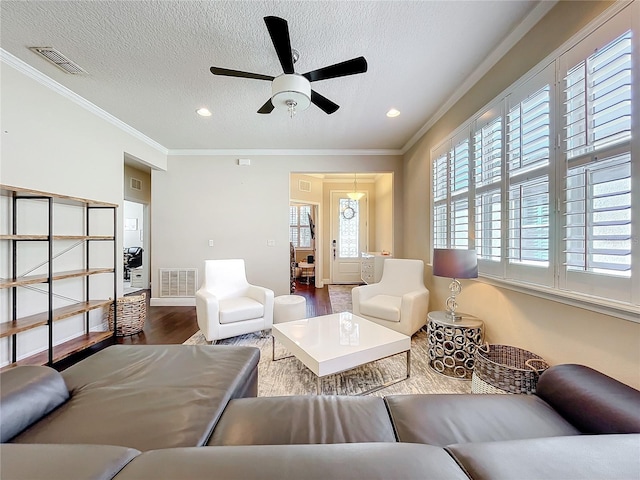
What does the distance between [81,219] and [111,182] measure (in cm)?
64

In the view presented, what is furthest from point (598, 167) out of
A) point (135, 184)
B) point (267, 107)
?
point (135, 184)

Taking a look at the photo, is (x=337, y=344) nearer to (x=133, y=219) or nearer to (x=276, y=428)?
(x=276, y=428)

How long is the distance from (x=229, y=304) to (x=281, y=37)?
2592 mm

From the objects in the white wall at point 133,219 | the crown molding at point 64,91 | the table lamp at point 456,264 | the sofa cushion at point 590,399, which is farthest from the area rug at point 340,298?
the white wall at point 133,219

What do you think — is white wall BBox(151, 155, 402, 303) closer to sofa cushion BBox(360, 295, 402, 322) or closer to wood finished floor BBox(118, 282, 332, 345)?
wood finished floor BBox(118, 282, 332, 345)

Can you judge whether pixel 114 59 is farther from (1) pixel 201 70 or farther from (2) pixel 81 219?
(2) pixel 81 219

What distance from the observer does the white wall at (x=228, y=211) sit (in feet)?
14.8

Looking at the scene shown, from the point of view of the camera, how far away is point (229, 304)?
9.78 ft

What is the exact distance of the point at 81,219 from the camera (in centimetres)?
299

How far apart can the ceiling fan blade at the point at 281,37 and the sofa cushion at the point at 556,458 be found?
207 cm

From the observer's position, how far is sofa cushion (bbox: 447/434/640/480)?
56 centimetres

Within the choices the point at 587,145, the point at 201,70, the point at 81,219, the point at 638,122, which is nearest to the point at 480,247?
the point at 587,145

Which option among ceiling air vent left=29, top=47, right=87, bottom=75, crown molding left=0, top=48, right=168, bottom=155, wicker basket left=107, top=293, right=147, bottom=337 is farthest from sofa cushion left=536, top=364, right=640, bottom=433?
crown molding left=0, top=48, right=168, bottom=155

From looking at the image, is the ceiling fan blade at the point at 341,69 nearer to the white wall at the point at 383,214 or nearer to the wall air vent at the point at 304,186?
the white wall at the point at 383,214
